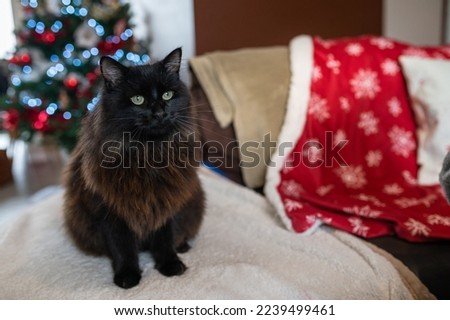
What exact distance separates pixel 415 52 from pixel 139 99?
1.30 m

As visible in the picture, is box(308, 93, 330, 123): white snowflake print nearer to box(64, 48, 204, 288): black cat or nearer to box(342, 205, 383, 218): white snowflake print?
box(342, 205, 383, 218): white snowflake print

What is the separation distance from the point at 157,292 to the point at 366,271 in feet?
1.75

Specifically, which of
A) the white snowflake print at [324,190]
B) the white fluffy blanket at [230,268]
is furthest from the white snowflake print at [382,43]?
the white fluffy blanket at [230,268]

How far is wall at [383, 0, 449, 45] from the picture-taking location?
2346 mm

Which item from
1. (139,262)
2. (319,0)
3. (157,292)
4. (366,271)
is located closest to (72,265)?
(139,262)

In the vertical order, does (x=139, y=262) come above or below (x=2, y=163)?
above

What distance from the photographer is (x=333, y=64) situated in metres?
1.65

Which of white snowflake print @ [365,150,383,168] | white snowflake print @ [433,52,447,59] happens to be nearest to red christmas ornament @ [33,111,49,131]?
white snowflake print @ [365,150,383,168]

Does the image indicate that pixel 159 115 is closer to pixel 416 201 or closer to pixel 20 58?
pixel 416 201

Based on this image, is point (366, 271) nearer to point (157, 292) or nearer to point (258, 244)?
point (258, 244)

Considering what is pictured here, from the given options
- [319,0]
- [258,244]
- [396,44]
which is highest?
[319,0]

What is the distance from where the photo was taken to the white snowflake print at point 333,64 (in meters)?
1.64

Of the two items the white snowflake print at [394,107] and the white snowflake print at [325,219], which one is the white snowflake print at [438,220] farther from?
the white snowflake print at [394,107]

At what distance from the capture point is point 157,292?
97 cm
